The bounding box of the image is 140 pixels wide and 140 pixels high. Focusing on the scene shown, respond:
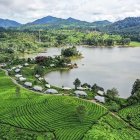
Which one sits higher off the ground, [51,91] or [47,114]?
[51,91]

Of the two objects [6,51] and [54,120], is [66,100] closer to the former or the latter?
[54,120]

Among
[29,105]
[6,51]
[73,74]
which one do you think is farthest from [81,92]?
[6,51]

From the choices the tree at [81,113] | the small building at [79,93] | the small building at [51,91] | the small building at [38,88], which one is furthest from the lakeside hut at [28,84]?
the tree at [81,113]

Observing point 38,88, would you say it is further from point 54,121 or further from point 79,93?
point 54,121

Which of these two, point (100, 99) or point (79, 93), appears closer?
point (100, 99)

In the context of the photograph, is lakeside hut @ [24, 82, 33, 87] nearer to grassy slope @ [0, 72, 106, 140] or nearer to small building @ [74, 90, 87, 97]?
grassy slope @ [0, 72, 106, 140]

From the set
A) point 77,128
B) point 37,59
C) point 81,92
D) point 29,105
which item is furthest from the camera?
point 37,59

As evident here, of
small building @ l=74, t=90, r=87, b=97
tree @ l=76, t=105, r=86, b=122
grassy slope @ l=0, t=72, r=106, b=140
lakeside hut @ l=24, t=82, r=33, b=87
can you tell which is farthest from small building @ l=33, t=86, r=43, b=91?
A: tree @ l=76, t=105, r=86, b=122

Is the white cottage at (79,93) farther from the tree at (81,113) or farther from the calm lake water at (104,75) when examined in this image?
the calm lake water at (104,75)

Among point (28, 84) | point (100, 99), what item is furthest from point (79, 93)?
point (28, 84)
